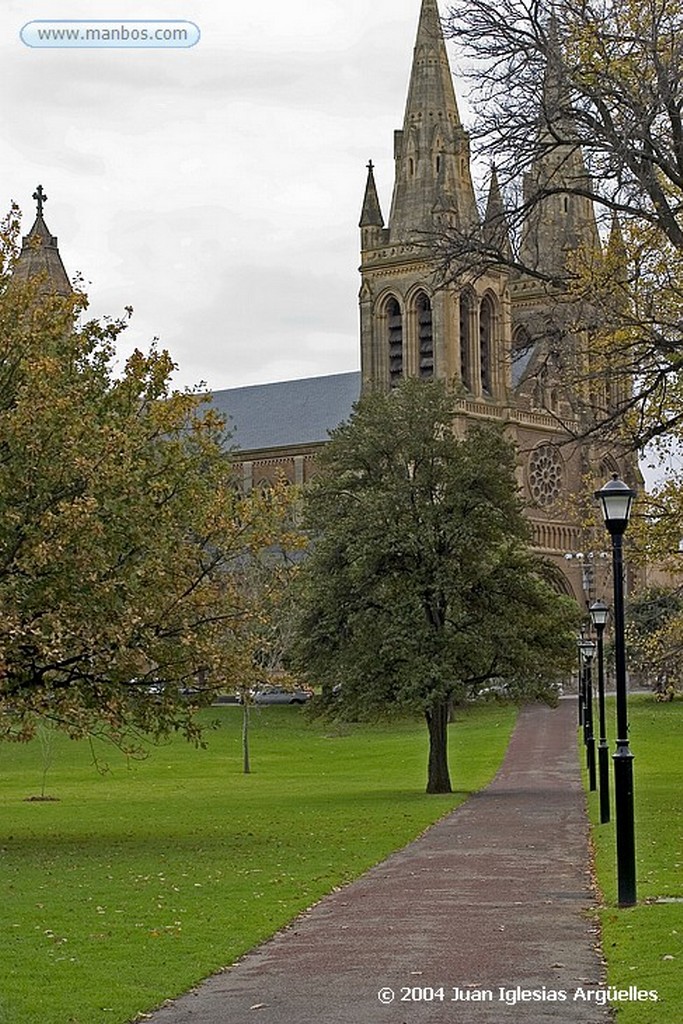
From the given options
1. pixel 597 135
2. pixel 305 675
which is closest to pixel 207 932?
pixel 597 135

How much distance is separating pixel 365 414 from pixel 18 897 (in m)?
23.0

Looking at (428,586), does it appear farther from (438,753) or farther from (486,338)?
(486,338)

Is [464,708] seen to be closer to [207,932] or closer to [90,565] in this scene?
[90,565]

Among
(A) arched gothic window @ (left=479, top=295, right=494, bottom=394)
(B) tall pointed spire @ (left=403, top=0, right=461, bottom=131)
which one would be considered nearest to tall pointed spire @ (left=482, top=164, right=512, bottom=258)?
(B) tall pointed spire @ (left=403, top=0, right=461, bottom=131)

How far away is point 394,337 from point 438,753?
213 feet

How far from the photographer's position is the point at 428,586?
37.5 meters

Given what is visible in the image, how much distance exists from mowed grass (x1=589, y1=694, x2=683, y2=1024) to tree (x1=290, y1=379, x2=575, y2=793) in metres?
4.62

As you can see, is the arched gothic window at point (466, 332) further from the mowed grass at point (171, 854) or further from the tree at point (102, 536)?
the tree at point (102, 536)

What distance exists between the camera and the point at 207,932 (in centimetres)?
1497

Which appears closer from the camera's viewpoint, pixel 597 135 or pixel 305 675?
pixel 597 135

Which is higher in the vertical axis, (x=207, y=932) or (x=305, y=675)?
(x=305, y=675)

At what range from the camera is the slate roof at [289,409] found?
108875 mm

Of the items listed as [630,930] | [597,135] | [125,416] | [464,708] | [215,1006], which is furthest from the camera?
[464,708]

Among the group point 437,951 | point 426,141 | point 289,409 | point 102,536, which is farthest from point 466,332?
point 437,951
